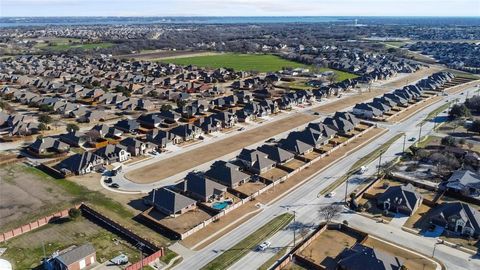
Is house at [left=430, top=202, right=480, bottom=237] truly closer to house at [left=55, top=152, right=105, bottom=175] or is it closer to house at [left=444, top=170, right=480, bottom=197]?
house at [left=444, top=170, right=480, bottom=197]

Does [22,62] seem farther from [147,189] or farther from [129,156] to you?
[147,189]

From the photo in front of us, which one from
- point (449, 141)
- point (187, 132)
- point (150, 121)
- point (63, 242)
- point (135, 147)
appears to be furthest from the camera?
point (150, 121)

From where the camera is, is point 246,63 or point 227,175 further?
point 246,63

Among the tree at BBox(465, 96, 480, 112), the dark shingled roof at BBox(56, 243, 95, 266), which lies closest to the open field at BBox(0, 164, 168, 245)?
the dark shingled roof at BBox(56, 243, 95, 266)

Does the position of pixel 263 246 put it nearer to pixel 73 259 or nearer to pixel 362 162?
pixel 73 259

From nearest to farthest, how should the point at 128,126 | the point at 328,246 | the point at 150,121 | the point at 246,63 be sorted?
the point at 328,246 → the point at 128,126 → the point at 150,121 → the point at 246,63

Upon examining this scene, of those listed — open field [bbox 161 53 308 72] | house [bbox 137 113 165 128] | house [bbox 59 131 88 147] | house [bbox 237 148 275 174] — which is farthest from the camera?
open field [bbox 161 53 308 72]

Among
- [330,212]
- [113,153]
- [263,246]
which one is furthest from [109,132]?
[330,212]
